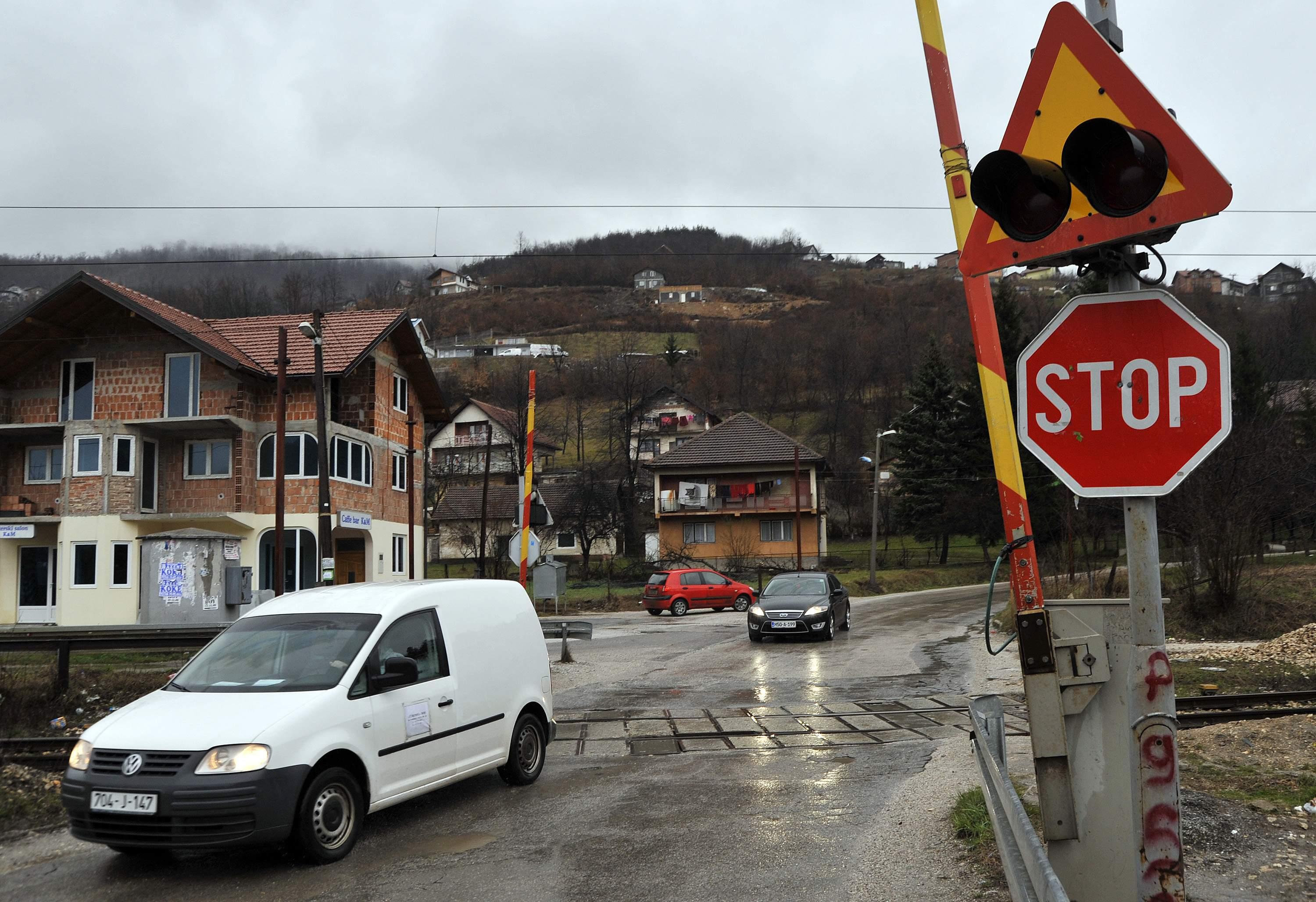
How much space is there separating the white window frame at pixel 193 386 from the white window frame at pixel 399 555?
8651 mm

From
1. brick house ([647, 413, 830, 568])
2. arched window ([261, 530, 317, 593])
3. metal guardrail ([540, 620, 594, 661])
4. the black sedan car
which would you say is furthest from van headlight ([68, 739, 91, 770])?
brick house ([647, 413, 830, 568])

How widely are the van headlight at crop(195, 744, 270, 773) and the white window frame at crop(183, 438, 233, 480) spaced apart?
1235 inches

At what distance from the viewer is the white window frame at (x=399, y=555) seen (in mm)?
40250

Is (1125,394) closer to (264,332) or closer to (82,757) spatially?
(82,757)

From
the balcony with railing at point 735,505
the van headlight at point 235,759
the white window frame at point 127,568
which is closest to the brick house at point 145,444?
the white window frame at point 127,568

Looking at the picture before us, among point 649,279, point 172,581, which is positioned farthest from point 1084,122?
point 649,279

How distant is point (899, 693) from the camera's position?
14930 mm

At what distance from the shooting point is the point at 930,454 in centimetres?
6162

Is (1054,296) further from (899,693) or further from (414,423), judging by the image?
(899,693)

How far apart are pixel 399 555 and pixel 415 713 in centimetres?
3434

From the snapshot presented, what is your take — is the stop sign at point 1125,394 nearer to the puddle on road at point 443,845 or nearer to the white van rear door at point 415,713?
the puddle on road at point 443,845

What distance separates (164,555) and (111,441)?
8059mm

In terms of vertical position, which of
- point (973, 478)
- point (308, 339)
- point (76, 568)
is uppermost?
point (308, 339)

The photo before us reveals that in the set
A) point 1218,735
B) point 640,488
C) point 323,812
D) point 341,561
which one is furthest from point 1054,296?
point 323,812
